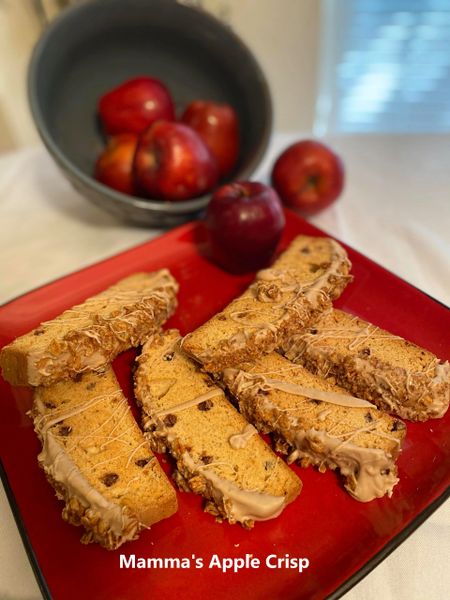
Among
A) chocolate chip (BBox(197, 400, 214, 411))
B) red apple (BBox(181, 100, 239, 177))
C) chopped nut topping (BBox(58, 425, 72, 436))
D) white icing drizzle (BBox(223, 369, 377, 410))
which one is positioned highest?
red apple (BBox(181, 100, 239, 177))

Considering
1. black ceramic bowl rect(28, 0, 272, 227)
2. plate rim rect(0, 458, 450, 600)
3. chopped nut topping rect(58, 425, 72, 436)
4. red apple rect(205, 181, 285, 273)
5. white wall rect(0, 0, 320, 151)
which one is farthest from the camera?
white wall rect(0, 0, 320, 151)

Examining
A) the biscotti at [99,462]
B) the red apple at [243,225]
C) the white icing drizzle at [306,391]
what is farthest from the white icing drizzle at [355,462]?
the red apple at [243,225]

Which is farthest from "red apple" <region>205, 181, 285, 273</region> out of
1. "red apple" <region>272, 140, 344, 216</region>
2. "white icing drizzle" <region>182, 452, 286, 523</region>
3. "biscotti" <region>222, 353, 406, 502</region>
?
"white icing drizzle" <region>182, 452, 286, 523</region>

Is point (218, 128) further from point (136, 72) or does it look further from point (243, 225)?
point (243, 225)

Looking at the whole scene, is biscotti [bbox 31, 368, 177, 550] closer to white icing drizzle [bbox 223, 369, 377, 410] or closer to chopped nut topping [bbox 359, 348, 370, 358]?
white icing drizzle [bbox 223, 369, 377, 410]

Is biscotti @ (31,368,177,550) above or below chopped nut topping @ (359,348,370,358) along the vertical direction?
below

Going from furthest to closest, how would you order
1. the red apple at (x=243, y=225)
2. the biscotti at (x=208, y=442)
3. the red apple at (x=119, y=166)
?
the red apple at (x=119, y=166), the red apple at (x=243, y=225), the biscotti at (x=208, y=442)

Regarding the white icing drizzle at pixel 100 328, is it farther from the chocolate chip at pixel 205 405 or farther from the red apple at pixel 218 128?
the red apple at pixel 218 128
